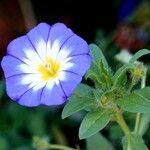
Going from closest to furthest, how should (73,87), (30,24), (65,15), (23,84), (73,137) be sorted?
(73,87) < (23,84) < (73,137) < (30,24) < (65,15)

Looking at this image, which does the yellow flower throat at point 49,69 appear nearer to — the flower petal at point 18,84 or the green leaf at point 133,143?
the flower petal at point 18,84

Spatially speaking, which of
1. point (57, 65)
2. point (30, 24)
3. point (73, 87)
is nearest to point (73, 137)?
point (30, 24)

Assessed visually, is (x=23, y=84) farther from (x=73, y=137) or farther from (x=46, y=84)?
(x=73, y=137)

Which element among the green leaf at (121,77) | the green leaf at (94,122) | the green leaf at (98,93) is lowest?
the green leaf at (94,122)

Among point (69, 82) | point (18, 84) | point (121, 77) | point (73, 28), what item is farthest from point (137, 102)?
point (73, 28)

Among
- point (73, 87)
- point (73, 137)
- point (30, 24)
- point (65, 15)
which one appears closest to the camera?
point (73, 87)

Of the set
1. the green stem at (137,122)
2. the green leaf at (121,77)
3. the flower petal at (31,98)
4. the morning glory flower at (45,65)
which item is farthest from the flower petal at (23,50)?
the green stem at (137,122)
